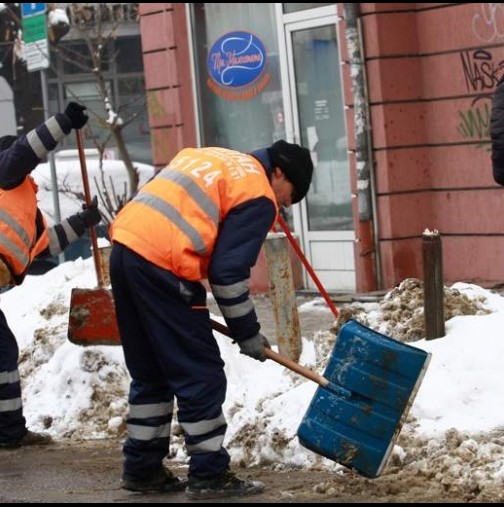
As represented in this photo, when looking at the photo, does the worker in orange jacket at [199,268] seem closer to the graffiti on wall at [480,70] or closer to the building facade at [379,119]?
the graffiti on wall at [480,70]

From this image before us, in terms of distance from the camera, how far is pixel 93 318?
850 cm

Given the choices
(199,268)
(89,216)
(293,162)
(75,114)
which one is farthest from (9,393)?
(293,162)

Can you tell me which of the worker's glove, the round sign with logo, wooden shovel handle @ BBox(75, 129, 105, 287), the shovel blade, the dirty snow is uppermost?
the round sign with logo

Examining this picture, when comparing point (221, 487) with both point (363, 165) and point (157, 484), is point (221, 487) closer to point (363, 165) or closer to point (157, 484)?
point (157, 484)

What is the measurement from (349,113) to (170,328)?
5.73 m

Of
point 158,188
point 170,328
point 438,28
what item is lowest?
point 170,328

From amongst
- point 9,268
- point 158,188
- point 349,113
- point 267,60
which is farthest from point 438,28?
point 158,188

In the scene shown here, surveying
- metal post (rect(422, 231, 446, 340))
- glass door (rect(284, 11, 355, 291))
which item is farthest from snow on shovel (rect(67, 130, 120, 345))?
glass door (rect(284, 11, 355, 291))

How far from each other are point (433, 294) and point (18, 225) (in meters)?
2.22

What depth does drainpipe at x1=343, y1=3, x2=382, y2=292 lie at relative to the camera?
11.3m

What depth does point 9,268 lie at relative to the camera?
7746 millimetres

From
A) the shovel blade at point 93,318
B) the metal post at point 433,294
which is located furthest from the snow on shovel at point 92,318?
the metal post at point 433,294

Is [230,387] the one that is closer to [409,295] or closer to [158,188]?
[409,295]

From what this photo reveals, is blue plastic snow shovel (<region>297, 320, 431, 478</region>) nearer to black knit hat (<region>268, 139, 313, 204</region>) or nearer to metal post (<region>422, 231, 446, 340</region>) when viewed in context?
black knit hat (<region>268, 139, 313, 204</region>)
